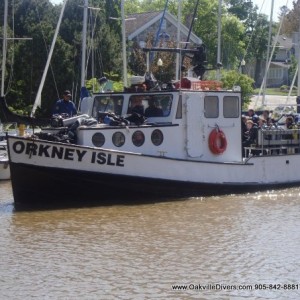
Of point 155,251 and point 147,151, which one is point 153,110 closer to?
point 147,151

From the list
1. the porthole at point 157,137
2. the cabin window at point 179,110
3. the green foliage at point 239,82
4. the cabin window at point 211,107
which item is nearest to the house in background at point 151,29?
the green foliage at point 239,82

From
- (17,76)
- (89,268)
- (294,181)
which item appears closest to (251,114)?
(294,181)

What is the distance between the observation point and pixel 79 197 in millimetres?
18672

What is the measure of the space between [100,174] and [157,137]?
1656 millimetres

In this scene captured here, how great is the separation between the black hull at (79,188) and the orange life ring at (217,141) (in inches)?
44.8

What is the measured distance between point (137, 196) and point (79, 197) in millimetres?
1347

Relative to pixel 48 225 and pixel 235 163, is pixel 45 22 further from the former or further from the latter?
pixel 48 225

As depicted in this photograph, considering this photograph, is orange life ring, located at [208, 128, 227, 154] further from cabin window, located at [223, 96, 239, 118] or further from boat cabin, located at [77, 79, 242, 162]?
cabin window, located at [223, 96, 239, 118]

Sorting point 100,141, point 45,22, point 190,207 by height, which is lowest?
point 190,207

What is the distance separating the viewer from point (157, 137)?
19.2 m

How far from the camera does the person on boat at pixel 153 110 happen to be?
1983cm

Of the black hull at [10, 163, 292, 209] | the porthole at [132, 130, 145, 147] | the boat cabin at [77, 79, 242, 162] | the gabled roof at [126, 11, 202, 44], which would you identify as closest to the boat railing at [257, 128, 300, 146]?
the boat cabin at [77, 79, 242, 162]

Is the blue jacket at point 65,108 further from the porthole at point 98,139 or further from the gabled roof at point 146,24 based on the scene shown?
the gabled roof at point 146,24

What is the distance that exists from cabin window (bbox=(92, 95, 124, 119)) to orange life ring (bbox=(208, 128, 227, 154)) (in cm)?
219
